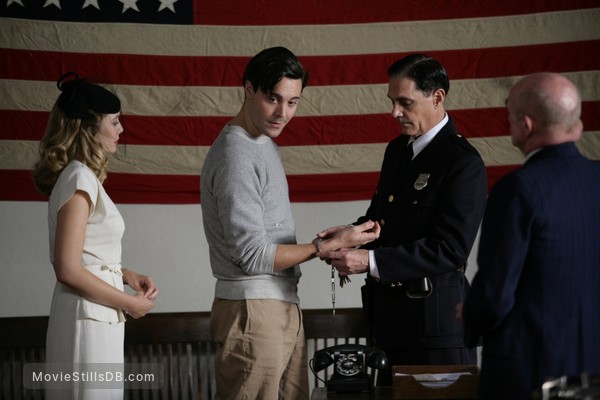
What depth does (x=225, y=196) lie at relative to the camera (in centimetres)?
241

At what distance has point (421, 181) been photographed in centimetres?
266

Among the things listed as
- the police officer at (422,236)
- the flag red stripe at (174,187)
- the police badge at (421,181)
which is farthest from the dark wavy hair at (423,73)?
the flag red stripe at (174,187)

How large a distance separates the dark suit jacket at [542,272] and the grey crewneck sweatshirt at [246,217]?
0.74 meters

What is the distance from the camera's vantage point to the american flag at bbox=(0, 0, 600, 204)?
3.78 metres

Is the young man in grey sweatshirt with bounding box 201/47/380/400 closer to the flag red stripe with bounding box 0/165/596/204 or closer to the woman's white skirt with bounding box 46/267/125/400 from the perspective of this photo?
the woman's white skirt with bounding box 46/267/125/400

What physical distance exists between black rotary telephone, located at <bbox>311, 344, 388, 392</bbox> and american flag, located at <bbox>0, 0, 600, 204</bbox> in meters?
1.46

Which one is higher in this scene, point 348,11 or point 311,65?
point 348,11

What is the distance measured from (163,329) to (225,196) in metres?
1.51

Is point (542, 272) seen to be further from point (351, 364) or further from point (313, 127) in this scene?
point (313, 127)

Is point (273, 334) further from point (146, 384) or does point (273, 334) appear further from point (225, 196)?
point (146, 384)

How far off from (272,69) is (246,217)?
0.45m

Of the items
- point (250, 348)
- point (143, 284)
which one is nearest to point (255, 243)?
point (250, 348)

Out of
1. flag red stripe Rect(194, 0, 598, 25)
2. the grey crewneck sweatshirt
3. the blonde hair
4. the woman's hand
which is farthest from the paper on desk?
flag red stripe Rect(194, 0, 598, 25)

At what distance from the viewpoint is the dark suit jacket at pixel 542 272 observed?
187 cm
